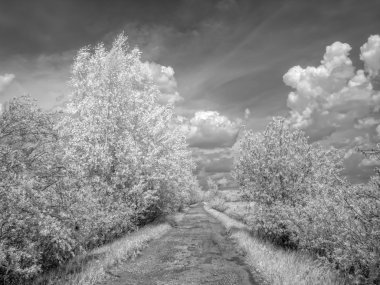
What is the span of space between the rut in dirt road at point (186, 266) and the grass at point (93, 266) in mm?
435

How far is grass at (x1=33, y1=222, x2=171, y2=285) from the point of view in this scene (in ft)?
37.4

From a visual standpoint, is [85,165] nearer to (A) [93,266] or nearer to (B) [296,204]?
(A) [93,266]

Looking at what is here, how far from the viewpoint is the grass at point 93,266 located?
37.4 ft

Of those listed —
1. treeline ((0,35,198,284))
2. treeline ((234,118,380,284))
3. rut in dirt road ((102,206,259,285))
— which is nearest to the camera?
treeline ((0,35,198,284))

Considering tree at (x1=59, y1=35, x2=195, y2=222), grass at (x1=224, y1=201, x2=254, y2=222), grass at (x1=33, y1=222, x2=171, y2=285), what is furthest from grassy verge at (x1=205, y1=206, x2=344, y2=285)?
tree at (x1=59, y1=35, x2=195, y2=222)

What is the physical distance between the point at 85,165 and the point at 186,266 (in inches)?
399

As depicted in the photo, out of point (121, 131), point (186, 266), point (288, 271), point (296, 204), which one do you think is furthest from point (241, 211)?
point (288, 271)

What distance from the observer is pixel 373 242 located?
390 inches

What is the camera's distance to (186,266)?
15.1 m

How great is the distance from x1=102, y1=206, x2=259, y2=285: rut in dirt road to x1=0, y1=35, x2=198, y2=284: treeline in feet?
8.47

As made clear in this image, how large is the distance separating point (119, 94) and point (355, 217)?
19759 millimetres

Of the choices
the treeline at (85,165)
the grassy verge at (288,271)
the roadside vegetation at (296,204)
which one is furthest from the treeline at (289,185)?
the treeline at (85,165)

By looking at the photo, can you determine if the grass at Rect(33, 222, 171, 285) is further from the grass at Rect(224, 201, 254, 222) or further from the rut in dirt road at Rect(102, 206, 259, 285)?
the grass at Rect(224, 201, 254, 222)

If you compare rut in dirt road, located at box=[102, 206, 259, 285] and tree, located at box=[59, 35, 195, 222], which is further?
tree, located at box=[59, 35, 195, 222]
